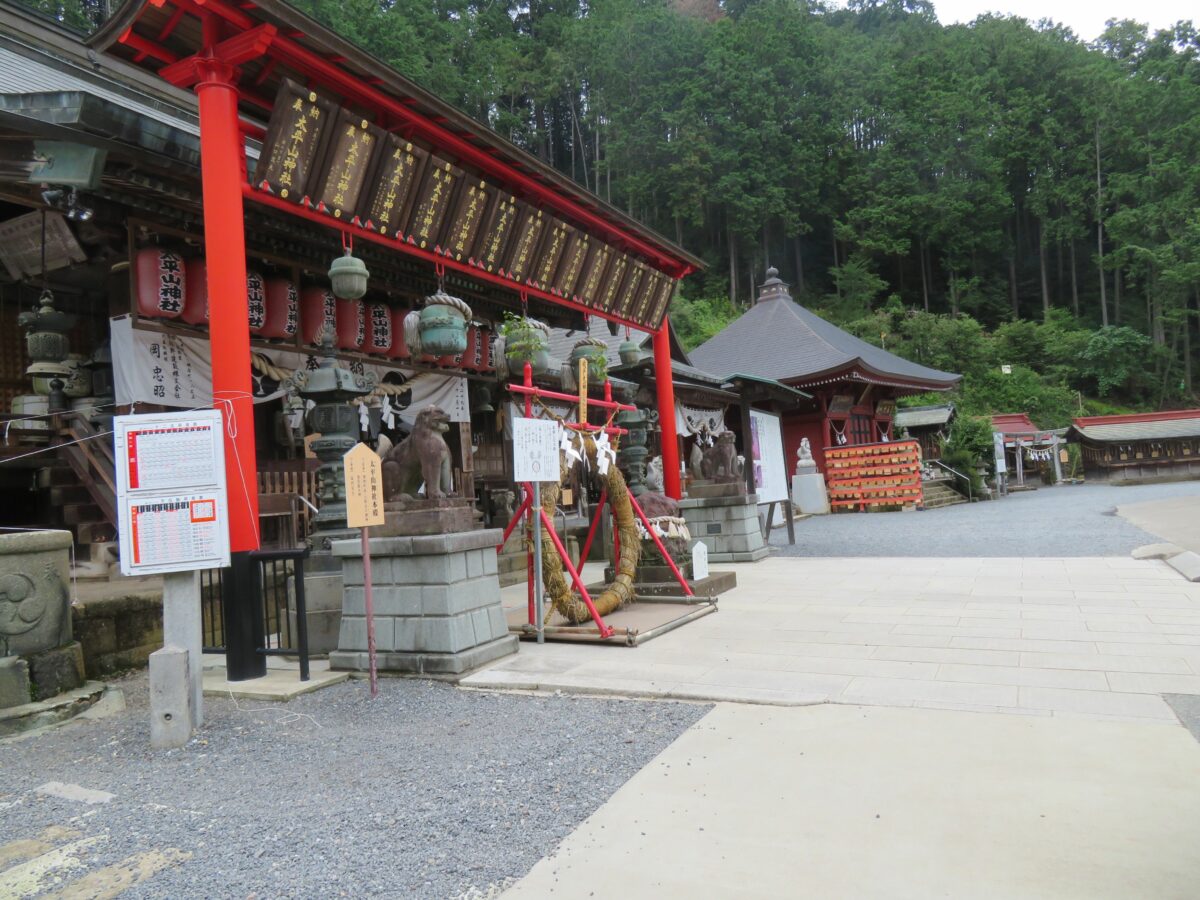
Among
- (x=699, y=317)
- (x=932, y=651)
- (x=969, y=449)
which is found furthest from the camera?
(x=699, y=317)

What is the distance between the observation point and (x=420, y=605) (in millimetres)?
5168

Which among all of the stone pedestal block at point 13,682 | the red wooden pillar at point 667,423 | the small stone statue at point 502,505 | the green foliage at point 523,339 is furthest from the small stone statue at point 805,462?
the stone pedestal block at point 13,682

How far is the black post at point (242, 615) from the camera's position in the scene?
16.4 ft

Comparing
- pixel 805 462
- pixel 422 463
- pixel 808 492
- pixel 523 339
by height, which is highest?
pixel 523 339

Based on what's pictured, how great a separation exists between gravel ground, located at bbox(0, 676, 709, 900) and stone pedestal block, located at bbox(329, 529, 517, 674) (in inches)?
14.9

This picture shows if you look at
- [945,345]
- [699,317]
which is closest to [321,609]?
[699,317]

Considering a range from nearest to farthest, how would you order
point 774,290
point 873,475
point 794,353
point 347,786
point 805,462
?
point 347,786 < point 873,475 < point 805,462 < point 794,353 < point 774,290

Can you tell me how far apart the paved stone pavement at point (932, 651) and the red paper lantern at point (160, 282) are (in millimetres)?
5080

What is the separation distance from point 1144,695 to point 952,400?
35332 millimetres

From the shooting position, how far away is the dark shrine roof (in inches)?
858

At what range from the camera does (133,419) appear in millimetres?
4109

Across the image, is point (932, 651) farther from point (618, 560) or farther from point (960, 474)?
point (960, 474)

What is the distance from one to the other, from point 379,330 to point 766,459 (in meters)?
7.91

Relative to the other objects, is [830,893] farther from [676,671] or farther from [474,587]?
[474,587]
